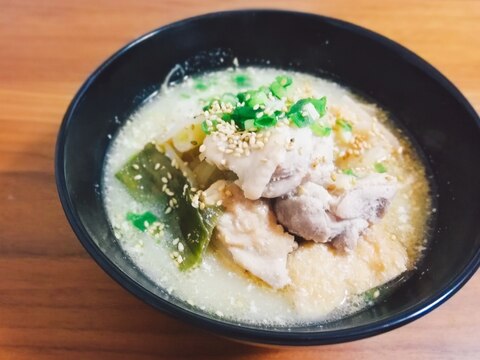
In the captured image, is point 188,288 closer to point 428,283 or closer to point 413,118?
point 428,283

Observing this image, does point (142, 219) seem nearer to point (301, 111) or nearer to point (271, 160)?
point (271, 160)

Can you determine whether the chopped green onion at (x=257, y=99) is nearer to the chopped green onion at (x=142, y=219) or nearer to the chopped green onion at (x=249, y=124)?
the chopped green onion at (x=249, y=124)

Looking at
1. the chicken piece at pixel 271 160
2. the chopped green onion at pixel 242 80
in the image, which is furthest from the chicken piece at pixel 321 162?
the chopped green onion at pixel 242 80

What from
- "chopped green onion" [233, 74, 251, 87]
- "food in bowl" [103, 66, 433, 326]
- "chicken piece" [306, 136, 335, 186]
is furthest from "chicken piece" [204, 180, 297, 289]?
"chopped green onion" [233, 74, 251, 87]

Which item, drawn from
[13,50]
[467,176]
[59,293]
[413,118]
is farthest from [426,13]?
[59,293]

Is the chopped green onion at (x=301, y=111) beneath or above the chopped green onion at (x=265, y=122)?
above

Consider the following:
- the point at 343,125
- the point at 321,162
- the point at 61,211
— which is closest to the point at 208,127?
the point at 321,162
